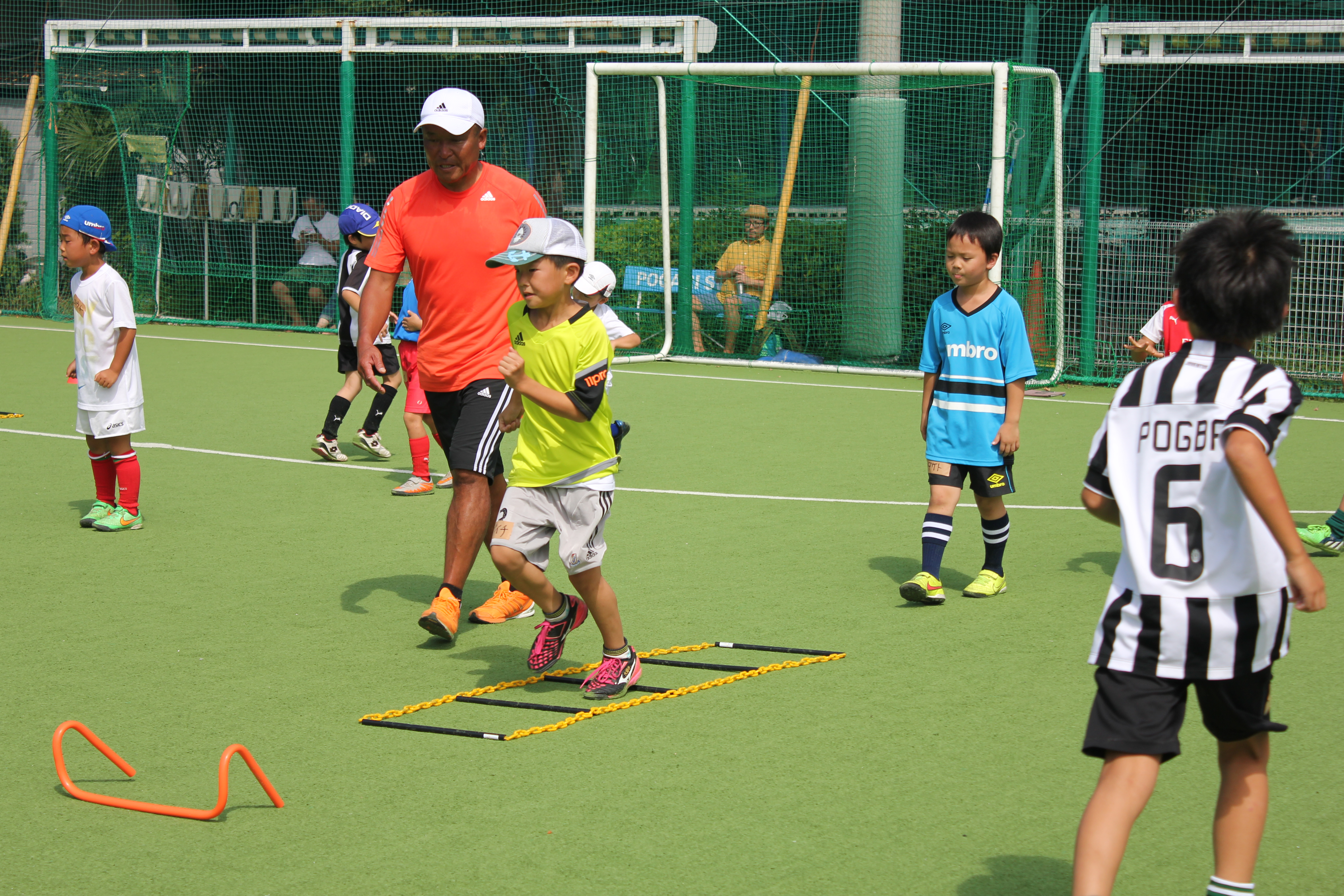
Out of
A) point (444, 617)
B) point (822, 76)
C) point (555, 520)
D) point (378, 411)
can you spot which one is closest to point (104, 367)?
point (378, 411)

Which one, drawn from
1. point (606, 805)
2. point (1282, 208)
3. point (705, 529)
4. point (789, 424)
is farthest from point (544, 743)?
point (1282, 208)

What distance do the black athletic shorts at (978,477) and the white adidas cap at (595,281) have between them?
1.82 meters

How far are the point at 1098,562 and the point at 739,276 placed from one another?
30.8ft

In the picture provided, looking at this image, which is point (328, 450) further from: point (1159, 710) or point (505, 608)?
point (1159, 710)

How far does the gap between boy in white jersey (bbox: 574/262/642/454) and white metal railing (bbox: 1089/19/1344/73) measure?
893 cm

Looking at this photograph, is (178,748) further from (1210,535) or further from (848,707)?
(1210,535)

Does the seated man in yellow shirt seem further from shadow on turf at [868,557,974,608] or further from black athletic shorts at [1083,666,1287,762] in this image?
black athletic shorts at [1083,666,1287,762]

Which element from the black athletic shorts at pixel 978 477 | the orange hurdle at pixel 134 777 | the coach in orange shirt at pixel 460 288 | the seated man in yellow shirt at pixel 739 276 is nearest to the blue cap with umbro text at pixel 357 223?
the coach in orange shirt at pixel 460 288

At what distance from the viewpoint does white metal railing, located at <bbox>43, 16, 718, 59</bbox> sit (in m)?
16.6

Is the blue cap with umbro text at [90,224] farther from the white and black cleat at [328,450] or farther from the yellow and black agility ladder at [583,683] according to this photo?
the yellow and black agility ladder at [583,683]

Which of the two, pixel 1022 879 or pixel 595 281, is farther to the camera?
pixel 595 281

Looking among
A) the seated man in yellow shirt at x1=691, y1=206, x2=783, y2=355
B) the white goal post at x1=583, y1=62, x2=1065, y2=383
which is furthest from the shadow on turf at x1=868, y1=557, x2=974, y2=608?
the seated man in yellow shirt at x1=691, y1=206, x2=783, y2=355

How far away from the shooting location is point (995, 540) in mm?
6445

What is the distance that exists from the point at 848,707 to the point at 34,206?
2026 centimetres
